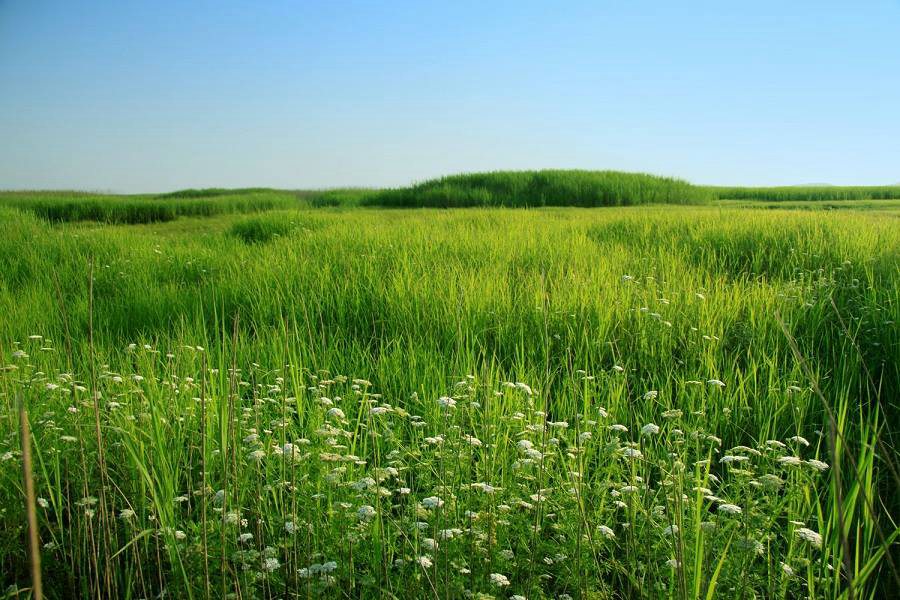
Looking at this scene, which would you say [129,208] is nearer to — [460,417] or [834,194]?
[460,417]

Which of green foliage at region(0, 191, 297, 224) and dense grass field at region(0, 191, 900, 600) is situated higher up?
green foliage at region(0, 191, 297, 224)

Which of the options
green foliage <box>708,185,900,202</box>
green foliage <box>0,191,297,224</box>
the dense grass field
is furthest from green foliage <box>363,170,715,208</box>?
the dense grass field

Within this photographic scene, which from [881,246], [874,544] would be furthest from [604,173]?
[874,544]

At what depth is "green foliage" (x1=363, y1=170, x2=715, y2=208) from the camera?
20.0 m

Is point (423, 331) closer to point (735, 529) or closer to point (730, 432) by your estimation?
point (730, 432)

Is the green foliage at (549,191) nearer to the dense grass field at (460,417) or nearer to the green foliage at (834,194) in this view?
the green foliage at (834,194)

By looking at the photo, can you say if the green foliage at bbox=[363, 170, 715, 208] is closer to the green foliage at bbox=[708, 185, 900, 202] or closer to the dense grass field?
the green foliage at bbox=[708, 185, 900, 202]

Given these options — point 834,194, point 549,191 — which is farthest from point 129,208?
point 834,194

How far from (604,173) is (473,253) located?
17.7 metres

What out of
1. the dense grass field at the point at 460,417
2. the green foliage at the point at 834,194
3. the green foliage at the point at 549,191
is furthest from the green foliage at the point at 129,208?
the green foliage at the point at 834,194

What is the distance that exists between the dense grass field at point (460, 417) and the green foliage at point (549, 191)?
39.8 feet

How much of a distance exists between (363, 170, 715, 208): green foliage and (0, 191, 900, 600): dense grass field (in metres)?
12.1

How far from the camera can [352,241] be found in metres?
7.22

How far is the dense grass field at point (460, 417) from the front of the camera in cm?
208
